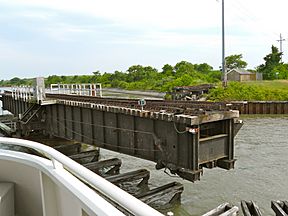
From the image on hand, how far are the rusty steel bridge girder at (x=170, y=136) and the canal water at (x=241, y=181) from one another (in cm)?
182

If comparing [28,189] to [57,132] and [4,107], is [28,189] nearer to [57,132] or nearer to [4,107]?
[57,132]

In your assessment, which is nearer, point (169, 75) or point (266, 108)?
point (266, 108)

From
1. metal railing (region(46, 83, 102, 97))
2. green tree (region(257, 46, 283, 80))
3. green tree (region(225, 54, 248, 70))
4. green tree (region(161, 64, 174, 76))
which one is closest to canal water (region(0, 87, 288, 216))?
metal railing (region(46, 83, 102, 97))

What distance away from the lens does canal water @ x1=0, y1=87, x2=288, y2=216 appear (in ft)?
36.3

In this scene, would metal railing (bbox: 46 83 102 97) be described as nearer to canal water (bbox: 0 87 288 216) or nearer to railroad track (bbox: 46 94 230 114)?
canal water (bbox: 0 87 288 216)

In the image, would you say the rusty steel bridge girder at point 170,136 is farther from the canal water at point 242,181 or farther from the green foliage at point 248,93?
the green foliage at point 248,93

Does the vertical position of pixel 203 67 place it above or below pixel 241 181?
above

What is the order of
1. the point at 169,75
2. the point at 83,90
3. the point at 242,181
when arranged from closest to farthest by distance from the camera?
the point at 242,181, the point at 83,90, the point at 169,75

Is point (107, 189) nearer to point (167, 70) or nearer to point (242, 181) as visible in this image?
point (242, 181)

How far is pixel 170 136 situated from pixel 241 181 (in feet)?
16.8

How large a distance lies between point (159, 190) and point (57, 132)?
9.65m

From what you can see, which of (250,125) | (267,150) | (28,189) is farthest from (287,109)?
(28,189)

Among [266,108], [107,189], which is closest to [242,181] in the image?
[107,189]

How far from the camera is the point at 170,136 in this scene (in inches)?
395
